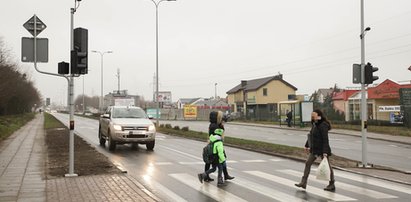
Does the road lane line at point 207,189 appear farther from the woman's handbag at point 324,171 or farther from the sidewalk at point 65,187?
the woman's handbag at point 324,171

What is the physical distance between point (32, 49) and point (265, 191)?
247 inches

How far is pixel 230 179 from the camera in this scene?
1033cm

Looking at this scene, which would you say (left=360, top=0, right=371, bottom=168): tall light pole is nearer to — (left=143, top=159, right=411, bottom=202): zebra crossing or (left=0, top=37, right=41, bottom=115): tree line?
(left=143, top=159, right=411, bottom=202): zebra crossing

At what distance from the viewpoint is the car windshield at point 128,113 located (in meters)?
18.9

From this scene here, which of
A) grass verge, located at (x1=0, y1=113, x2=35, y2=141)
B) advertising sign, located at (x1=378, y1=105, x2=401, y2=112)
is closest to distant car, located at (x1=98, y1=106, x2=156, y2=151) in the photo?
grass verge, located at (x1=0, y1=113, x2=35, y2=141)

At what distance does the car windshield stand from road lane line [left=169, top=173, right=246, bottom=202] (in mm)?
8071

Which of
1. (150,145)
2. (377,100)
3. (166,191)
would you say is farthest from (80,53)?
(377,100)

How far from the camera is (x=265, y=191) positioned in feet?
29.5

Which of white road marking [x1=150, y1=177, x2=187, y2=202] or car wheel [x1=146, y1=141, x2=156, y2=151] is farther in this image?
car wheel [x1=146, y1=141, x2=156, y2=151]

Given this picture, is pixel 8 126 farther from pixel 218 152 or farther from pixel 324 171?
pixel 324 171

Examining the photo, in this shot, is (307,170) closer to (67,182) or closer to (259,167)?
(259,167)

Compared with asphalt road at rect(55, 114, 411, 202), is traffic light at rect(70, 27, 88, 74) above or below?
above

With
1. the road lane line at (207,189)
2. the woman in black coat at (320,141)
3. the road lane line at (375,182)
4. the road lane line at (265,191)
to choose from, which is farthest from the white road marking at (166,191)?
the road lane line at (375,182)

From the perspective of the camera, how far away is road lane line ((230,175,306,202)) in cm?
828
